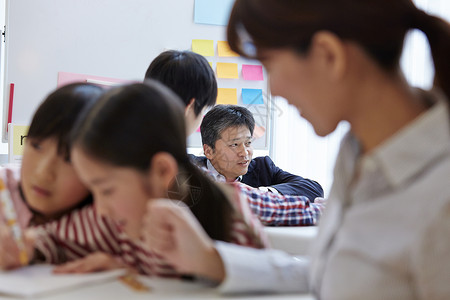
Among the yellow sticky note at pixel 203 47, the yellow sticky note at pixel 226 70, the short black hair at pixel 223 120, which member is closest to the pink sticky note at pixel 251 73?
the yellow sticky note at pixel 226 70

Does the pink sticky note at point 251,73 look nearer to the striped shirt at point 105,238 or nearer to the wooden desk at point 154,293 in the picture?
the striped shirt at point 105,238

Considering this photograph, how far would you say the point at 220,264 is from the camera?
70cm

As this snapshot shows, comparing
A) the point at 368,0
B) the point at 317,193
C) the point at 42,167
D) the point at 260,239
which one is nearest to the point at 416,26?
the point at 368,0

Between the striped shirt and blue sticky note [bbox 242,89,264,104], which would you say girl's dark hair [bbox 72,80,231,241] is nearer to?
the striped shirt

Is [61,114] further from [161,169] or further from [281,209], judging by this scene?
[281,209]

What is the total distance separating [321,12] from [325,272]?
328 millimetres

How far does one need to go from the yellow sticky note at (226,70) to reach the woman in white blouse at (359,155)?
2.49 m

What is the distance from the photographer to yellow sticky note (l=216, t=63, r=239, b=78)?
10.5ft

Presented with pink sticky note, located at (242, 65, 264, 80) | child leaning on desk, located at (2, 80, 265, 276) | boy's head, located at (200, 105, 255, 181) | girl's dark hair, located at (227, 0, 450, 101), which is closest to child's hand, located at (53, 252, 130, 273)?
child leaning on desk, located at (2, 80, 265, 276)

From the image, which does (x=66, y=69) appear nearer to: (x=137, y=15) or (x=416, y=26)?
(x=137, y=15)

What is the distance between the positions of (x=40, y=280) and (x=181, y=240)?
22 centimetres

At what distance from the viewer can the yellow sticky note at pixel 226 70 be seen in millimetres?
3211

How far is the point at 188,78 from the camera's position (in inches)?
61.1

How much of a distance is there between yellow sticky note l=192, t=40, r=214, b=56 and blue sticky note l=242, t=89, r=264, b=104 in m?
0.33
